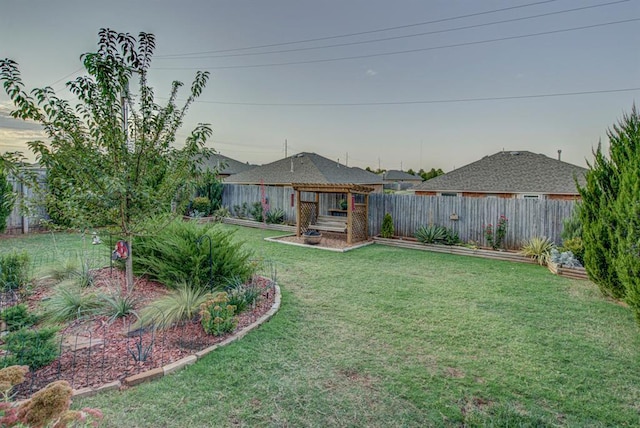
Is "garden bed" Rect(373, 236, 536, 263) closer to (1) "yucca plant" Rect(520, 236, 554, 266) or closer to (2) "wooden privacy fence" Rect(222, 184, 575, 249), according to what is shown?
(1) "yucca plant" Rect(520, 236, 554, 266)

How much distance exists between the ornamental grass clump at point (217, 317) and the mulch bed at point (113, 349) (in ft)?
0.28

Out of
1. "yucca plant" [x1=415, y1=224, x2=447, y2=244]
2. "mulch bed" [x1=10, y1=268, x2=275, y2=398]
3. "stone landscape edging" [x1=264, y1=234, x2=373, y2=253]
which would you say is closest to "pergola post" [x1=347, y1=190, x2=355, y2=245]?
"stone landscape edging" [x1=264, y1=234, x2=373, y2=253]

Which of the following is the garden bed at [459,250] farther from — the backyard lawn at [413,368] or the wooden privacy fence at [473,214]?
→ the backyard lawn at [413,368]

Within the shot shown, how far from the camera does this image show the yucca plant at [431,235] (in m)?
9.82

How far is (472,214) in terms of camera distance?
976 centimetres

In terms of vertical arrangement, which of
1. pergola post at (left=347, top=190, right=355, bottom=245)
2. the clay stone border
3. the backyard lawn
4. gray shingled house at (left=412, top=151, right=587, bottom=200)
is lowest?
the backyard lawn

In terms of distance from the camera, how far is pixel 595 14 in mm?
9180

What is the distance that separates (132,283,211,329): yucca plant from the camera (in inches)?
145

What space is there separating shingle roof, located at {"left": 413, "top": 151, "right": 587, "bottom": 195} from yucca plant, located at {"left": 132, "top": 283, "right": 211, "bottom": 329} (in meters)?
16.0

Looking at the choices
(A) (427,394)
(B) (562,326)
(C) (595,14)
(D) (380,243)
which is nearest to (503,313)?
(B) (562,326)

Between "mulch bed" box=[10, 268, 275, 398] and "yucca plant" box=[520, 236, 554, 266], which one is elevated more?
"yucca plant" box=[520, 236, 554, 266]

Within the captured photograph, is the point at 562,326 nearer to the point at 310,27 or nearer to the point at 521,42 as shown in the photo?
the point at 521,42

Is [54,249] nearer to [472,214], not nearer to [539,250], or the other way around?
[472,214]

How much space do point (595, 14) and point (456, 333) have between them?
10857mm
